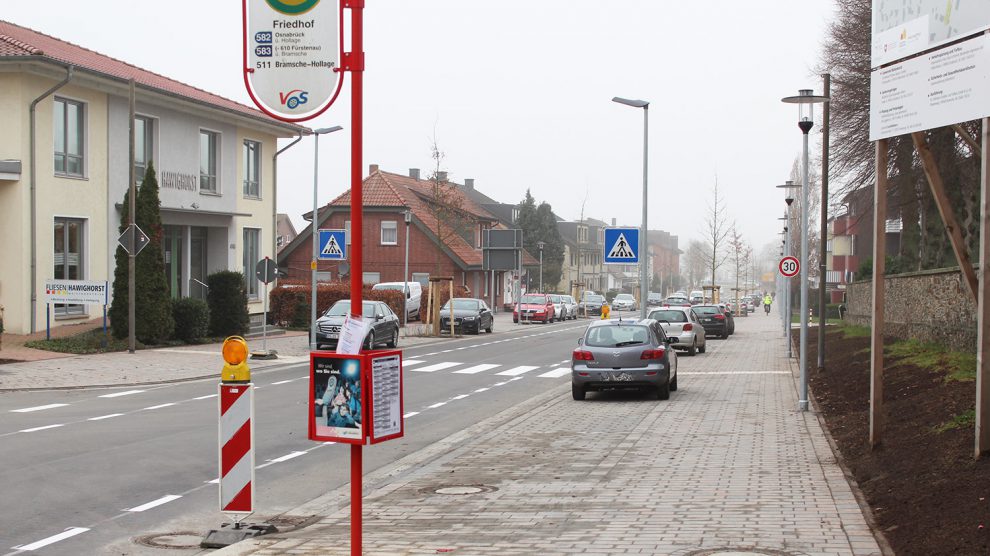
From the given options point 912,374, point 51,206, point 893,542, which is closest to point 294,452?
point 893,542

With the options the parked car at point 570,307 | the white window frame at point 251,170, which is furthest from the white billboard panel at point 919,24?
the parked car at point 570,307

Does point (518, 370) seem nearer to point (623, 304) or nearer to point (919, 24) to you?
point (919, 24)

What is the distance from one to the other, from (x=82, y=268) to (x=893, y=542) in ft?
86.6

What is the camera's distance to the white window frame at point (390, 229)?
6152cm

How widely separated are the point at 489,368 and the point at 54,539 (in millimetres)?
18742

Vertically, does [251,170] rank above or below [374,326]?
above

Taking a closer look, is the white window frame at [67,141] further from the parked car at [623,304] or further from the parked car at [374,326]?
the parked car at [623,304]

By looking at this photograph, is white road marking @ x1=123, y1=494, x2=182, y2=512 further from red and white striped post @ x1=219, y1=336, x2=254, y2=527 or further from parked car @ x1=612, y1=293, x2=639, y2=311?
parked car @ x1=612, y1=293, x2=639, y2=311

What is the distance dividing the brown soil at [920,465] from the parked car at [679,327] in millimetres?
15494

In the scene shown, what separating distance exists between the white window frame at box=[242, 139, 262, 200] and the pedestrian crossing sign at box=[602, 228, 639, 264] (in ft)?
57.6

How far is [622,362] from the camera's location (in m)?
17.6

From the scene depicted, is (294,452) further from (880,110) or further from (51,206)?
(51,206)

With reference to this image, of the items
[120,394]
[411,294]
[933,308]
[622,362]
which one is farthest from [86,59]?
[933,308]

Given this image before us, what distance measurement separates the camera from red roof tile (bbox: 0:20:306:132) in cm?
2678
